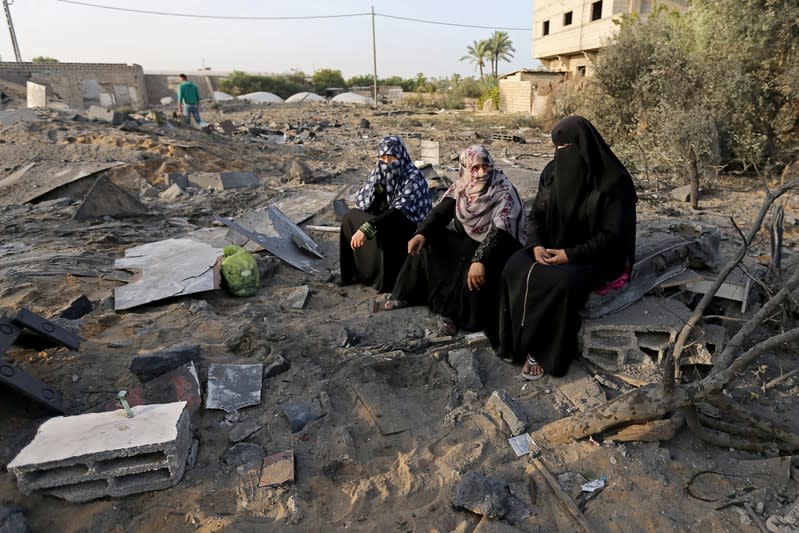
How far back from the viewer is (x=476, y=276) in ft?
10.9

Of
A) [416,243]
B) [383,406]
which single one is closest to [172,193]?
[416,243]

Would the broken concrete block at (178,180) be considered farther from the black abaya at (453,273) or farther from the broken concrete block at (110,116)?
the black abaya at (453,273)

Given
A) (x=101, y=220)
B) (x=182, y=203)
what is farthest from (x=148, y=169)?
(x=101, y=220)

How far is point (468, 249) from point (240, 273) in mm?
1894

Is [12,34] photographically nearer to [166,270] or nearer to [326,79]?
[326,79]

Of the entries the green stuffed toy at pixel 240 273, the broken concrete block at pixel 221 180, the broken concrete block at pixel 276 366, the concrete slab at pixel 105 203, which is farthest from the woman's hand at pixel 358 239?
the broken concrete block at pixel 221 180

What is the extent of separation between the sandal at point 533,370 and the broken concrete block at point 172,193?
264 inches

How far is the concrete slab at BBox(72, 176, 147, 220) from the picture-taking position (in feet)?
20.8

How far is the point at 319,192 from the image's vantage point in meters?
7.88

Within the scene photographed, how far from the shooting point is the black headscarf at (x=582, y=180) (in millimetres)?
3016

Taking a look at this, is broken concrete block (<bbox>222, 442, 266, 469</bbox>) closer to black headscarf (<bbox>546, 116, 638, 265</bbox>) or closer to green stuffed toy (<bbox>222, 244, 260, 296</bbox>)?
green stuffed toy (<bbox>222, 244, 260, 296</bbox>)

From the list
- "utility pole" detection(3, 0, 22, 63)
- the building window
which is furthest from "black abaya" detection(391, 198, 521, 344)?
"utility pole" detection(3, 0, 22, 63)

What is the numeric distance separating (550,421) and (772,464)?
3.14 feet

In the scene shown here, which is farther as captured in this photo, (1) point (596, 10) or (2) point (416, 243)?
(1) point (596, 10)
